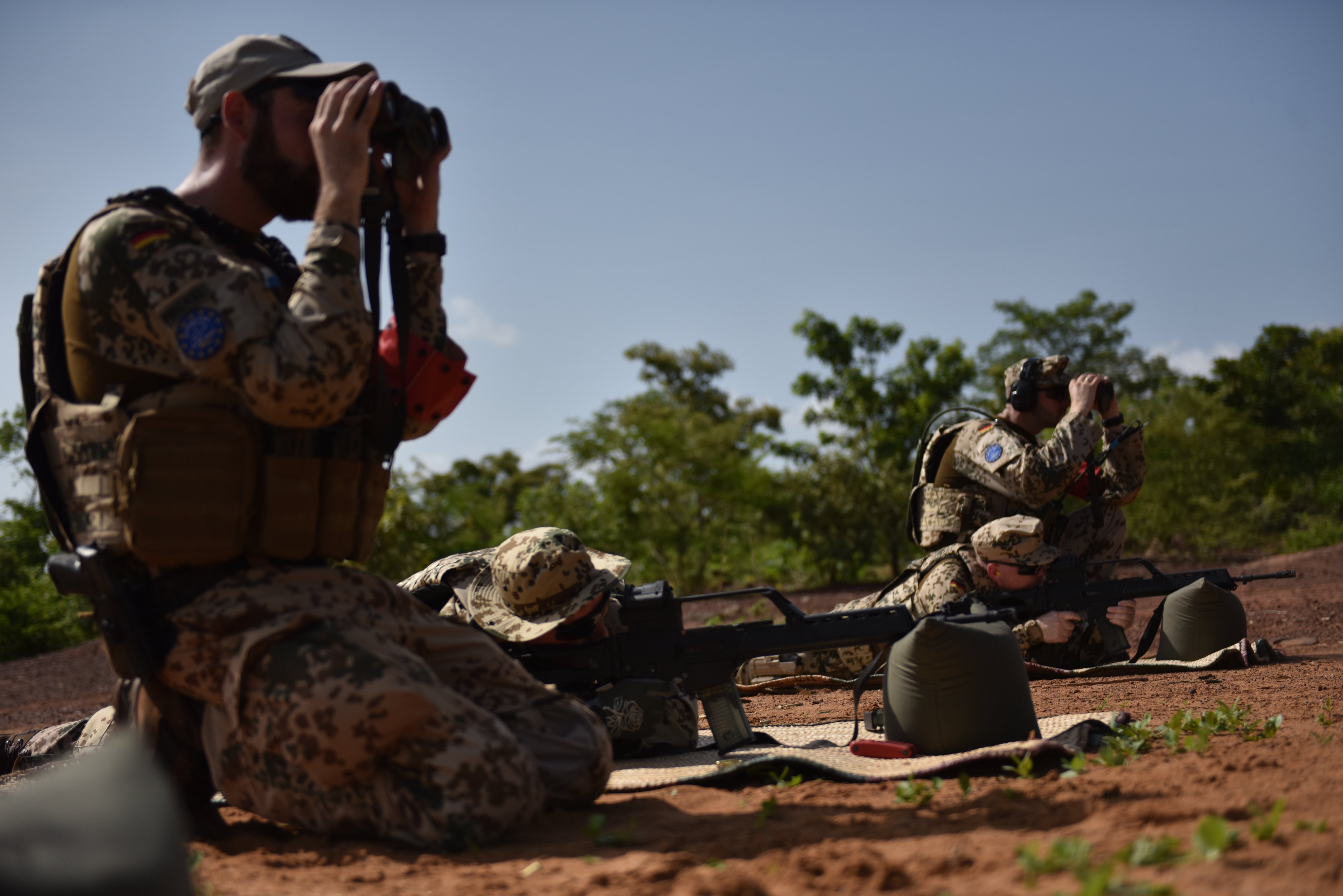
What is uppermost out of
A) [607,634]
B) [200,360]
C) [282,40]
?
[282,40]

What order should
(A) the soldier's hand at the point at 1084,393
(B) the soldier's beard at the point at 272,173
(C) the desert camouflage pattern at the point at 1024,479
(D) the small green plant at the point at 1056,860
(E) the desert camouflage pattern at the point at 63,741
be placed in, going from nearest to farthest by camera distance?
(D) the small green plant at the point at 1056,860 → (B) the soldier's beard at the point at 272,173 → (E) the desert camouflage pattern at the point at 63,741 → (C) the desert camouflage pattern at the point at 1024,479 → (A) the soldier's hand at the point at 1084,393

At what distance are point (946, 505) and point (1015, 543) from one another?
0.74 metres

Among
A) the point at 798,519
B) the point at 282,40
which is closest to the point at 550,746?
the point at 282,40

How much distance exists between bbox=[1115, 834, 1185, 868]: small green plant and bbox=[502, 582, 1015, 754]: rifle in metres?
1.66

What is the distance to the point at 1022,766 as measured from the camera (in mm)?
2906

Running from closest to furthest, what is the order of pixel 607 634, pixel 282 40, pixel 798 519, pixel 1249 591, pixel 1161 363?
pixel 282 40
pixel 607 634
pixel 1249 591
pixel 798 519
pixel 1161 363

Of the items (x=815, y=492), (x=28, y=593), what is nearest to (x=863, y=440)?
(x=815, y=492)

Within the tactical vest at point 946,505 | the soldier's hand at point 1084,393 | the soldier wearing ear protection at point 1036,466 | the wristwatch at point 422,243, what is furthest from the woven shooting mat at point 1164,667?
the wristwatch at point 422,243

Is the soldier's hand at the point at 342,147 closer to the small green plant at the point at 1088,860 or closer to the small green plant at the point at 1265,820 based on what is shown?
the small green plant at the point at 1088,860

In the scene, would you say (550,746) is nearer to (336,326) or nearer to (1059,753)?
(336,326)

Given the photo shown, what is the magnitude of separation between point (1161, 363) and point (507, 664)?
3971cm

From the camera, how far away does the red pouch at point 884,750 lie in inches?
138

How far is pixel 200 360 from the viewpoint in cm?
248

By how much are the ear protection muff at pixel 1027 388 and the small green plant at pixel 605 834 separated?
4.60 m
